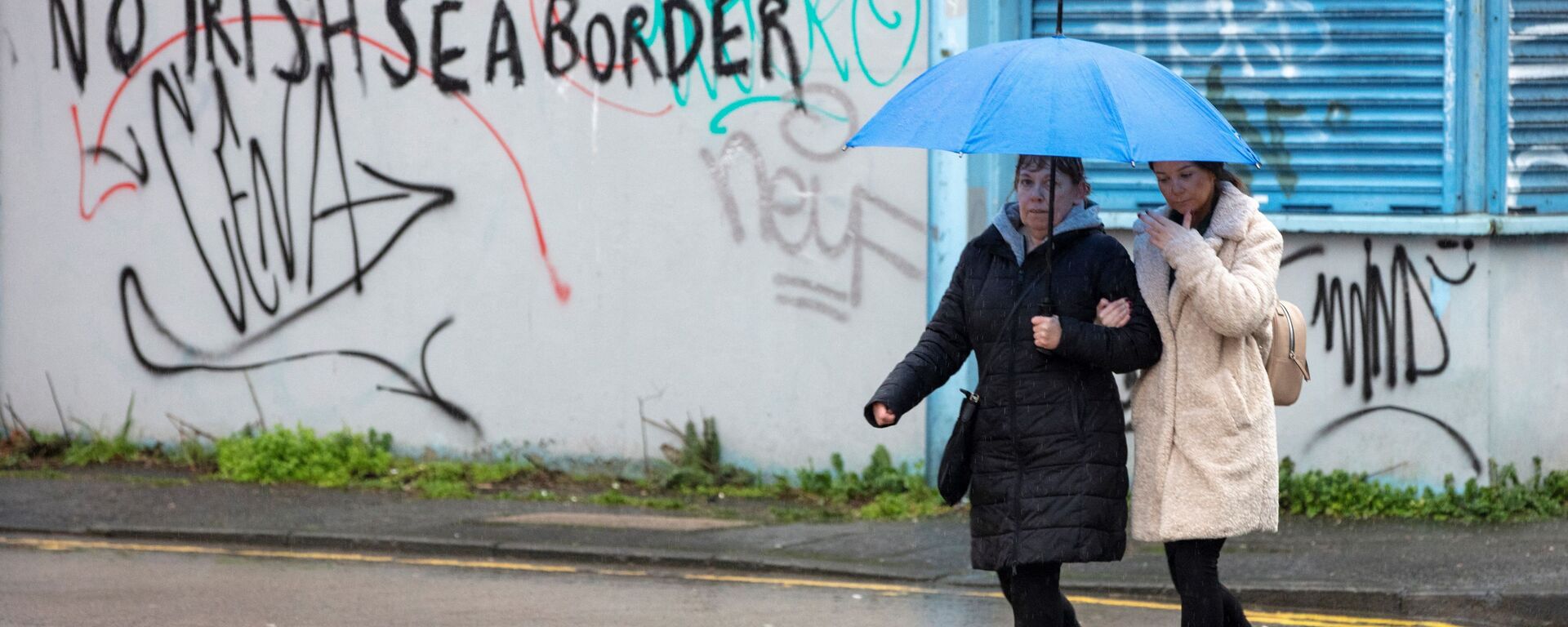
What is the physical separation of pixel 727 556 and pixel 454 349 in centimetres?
314

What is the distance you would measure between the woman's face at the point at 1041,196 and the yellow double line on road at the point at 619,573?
2411 mm

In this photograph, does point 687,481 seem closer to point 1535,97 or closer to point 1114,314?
point 1535,97

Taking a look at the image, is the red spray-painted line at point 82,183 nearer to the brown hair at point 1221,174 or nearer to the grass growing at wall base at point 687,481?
the grass growing at wall base at point 687,481

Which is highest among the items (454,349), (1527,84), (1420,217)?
(1527,84)

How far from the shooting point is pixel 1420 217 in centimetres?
905

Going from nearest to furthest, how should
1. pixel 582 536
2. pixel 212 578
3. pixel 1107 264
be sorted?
pixel 1107 264, pixel 212 578, pixel 582 536

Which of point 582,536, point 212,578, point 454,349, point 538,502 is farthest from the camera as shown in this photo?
point 454,349

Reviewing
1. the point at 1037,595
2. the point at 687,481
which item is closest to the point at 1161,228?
the point at 1037,595

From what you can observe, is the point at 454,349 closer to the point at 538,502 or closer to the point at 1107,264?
the point at 538,502

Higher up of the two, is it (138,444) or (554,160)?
(554,160)

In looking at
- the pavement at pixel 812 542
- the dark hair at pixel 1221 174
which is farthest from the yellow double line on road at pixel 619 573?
the dark hair at pixel 1221 174

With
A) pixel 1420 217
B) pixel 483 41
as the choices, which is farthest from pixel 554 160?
pixel 1420 217

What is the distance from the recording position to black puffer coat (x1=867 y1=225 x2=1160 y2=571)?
4777 mm

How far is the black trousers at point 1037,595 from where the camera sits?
15.9 feet
